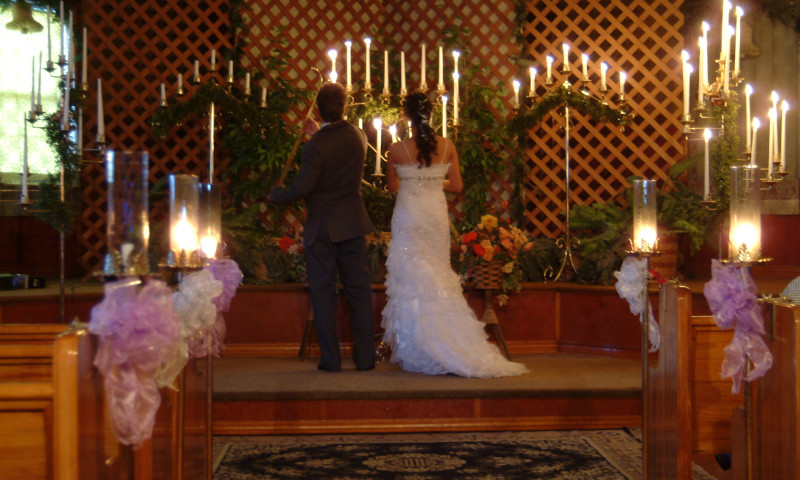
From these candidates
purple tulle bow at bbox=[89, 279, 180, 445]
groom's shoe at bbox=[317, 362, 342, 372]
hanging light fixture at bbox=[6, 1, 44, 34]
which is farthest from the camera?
hanging light fixture at bbox=[6, 1, 44, 34]

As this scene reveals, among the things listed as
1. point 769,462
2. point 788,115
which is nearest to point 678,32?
point 788,115

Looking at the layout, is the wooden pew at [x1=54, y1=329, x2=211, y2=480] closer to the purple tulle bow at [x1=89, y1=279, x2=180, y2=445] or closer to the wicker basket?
the purple tulle bow at [x1=89, y1=279, x2=180, y2=445]

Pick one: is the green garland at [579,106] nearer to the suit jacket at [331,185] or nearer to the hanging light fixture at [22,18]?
the suit jacket at [331,185]

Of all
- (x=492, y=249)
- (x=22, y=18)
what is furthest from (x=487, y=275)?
(x=22, y=18)

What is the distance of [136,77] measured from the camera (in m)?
5.51

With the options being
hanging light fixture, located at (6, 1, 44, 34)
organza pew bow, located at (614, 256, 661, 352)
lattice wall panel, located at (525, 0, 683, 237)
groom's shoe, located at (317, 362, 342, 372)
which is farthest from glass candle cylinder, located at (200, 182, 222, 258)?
hanging light fixture, located at (6, 1, 44, 34)

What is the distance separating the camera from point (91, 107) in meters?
5.39

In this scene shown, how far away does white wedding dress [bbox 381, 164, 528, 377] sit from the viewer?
11.9ft

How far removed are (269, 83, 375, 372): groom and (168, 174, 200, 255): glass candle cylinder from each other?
1733mm

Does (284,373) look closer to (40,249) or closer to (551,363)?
(551,363)

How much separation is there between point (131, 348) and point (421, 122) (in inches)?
102

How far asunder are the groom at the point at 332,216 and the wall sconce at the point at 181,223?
1733 millimetres

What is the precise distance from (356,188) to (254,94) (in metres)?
2.11

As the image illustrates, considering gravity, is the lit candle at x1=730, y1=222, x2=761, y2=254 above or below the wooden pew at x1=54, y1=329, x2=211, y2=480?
above
